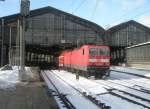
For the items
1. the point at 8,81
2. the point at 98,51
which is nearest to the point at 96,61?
the point at 98,51

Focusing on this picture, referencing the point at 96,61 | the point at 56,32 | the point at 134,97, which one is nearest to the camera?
the point at 134,97

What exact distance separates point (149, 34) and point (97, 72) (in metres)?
50.5

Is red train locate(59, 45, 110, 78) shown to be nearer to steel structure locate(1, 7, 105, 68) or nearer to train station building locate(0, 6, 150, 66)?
train station building locate(0, 6, 150, 66)

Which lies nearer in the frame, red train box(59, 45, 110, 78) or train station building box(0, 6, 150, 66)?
red train box(59, 45, 110, 78)

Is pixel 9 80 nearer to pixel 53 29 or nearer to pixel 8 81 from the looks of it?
pixel 8 81

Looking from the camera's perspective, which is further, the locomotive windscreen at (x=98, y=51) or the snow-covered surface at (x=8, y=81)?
the locomotive windscreen at (x=98, y=51)

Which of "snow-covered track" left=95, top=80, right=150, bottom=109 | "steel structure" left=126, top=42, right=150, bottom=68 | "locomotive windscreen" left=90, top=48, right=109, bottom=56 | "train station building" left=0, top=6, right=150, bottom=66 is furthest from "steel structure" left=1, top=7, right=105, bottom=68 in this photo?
"snow-covered track" left=95, top=80, right=150, bottom=109

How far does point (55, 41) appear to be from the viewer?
74.2m

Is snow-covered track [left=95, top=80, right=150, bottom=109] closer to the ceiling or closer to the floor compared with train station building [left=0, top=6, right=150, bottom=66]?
closer to the floor

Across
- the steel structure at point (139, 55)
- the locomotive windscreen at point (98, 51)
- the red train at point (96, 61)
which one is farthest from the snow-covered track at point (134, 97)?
the steel structure at point (139, 55)

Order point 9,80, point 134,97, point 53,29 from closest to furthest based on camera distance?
point 134,97 < point 9,80 < point 53,29

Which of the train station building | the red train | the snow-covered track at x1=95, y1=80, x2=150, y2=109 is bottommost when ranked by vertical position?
the snow-covered track at x1=95, y1=80, x2=150, y2=109

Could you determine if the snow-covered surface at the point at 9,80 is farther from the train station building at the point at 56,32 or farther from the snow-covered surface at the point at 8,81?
the train station building at the point at 56,32

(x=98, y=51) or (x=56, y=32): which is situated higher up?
(x=56, y=32)
